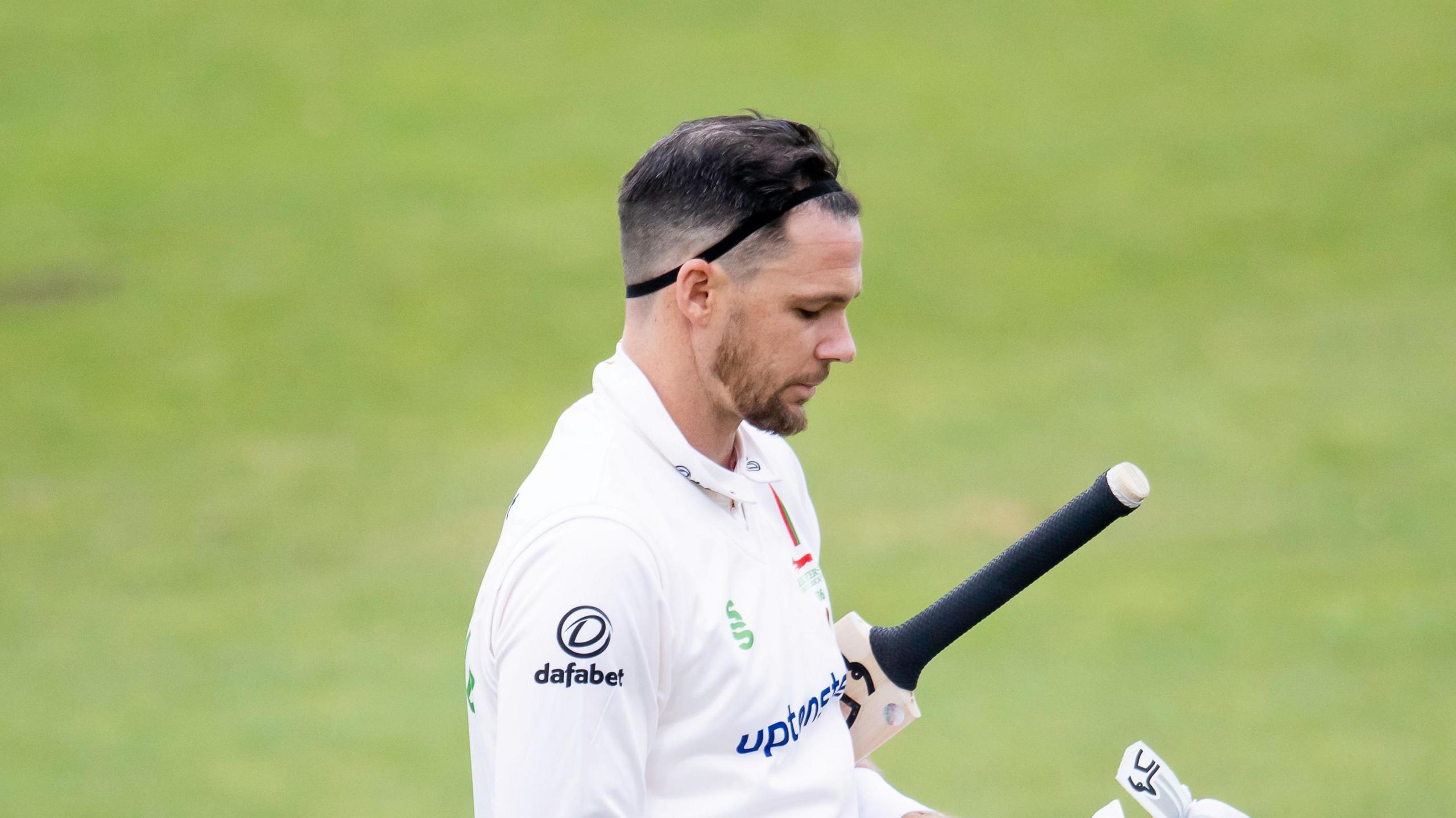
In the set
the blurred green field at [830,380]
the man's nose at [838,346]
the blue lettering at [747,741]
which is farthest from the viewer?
the blurred green field at [830,380]

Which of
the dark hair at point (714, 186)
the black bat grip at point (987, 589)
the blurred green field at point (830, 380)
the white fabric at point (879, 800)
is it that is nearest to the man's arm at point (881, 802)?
the white fabric at point (879, 800)

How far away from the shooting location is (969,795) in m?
7.23

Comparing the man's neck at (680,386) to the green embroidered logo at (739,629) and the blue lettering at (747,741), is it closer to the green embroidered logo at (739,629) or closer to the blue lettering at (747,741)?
the green embroidered logo at (739,629)

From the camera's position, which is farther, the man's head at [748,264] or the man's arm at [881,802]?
the man's arm at [881,802]

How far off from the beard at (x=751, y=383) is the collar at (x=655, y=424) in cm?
9

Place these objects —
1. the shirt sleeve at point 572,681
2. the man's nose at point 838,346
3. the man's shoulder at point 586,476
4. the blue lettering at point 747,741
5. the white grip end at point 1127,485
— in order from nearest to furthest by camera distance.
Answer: the shirt sleeve at point 572,681 < the man's shoulder at point 586,476 < the blue lettering at point 747,741 < the man's nose at point 838,346 < the white grip end at point 1127,485

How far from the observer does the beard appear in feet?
7.42

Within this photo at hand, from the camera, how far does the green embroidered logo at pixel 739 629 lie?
7.19 feet

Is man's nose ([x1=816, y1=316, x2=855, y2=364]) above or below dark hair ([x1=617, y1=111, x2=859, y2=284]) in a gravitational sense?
below

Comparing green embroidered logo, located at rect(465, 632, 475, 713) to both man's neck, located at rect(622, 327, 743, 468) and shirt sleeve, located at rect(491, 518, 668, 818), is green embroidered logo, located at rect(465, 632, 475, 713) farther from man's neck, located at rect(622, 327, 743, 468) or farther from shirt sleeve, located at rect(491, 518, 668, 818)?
man's neck, located at rect(622, 327, 743, 468)

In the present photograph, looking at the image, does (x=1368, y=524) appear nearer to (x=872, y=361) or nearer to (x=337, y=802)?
(x=872, y=361)

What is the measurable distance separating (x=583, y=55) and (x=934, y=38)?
3.60 metres

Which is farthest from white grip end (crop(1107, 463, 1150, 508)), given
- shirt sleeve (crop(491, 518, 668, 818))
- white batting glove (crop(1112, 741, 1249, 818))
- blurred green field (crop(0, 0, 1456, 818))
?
blurred green field (crop(0, 0, 1456, 818))

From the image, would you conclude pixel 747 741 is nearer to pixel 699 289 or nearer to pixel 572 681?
pixel 572 681
